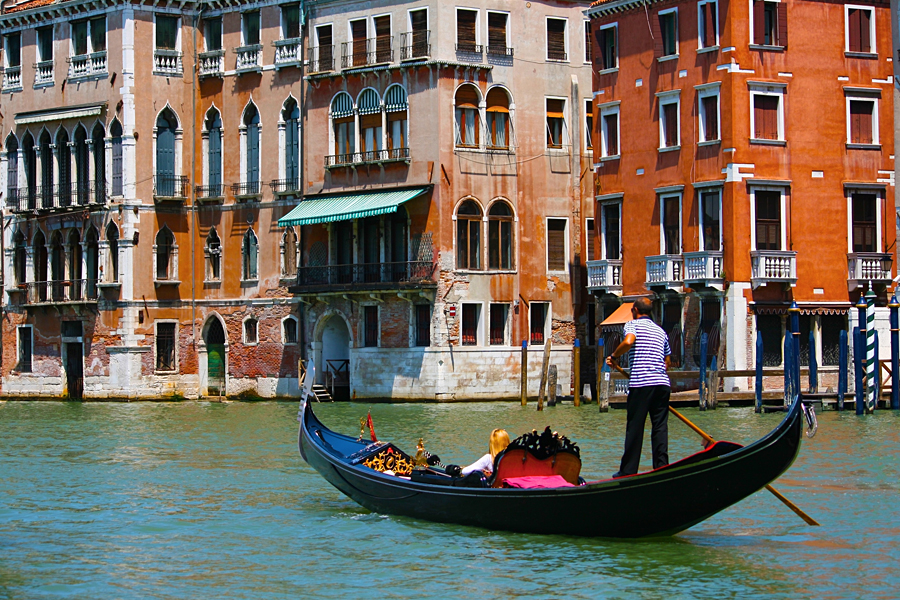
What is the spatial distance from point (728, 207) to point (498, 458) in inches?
607

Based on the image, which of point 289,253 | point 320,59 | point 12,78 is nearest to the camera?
point 320,59

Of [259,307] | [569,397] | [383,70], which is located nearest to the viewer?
[569,397]

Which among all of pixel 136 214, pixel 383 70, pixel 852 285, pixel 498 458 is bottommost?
pixel 498 458

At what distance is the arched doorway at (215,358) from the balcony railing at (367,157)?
5.07 metres

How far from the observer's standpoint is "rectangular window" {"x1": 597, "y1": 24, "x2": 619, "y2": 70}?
94.8ft

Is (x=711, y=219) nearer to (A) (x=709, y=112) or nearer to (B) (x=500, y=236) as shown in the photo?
(A) (x=709, y=112)

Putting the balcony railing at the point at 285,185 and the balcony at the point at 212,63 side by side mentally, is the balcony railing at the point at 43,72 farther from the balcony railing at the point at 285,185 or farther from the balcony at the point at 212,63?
the balcony railing at the point at 285,185

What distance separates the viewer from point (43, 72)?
34.6 m

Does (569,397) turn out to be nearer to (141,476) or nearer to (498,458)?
(141,476)

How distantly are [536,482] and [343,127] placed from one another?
2067 centimetres

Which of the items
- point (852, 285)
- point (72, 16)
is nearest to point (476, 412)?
point (852, 285)

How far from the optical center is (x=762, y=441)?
10547mm

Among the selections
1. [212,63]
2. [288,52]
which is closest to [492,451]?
[288,52]

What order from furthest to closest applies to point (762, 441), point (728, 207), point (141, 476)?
point (728, 207)
point (141, 476)
point (762, 441)
